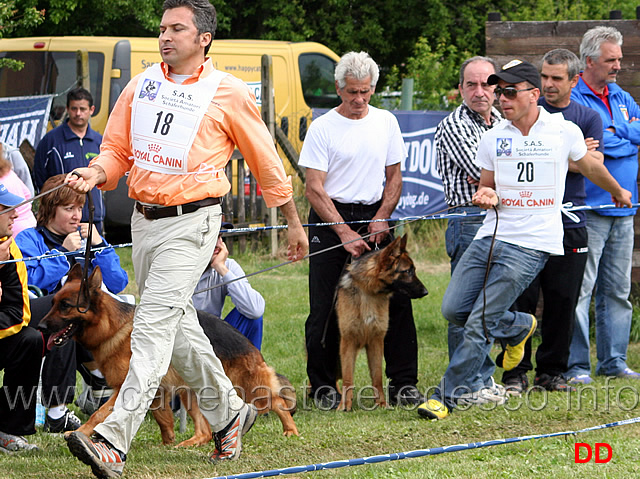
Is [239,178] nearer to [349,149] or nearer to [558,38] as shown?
[558,38]

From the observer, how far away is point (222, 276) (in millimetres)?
5695

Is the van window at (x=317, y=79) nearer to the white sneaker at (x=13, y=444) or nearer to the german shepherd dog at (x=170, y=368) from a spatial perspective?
the german shepherd dog at (x=170, y=368)

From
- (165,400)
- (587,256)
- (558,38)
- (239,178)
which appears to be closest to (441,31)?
(239,178)

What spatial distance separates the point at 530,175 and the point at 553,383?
62.5 inches

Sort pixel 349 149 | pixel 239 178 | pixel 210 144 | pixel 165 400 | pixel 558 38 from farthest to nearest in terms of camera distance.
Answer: pixel 239 178 < pixel 558 38 < pixel 349 149 < pixel 165 400 < pixel 210 144

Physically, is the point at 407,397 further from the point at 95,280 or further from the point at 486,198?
the point at 95,280

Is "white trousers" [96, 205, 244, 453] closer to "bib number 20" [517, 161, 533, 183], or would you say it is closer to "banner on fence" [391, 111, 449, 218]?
"bib number 20" [517, 161, 533, 183]

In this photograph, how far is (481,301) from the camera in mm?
5555

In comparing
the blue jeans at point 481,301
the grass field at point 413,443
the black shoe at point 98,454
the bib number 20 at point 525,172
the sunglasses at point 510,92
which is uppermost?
the sunglasses at point 510,92

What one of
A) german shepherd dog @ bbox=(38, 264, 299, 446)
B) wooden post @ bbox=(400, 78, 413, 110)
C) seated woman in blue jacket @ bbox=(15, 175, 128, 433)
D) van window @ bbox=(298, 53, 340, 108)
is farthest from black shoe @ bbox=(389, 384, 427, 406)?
van window @ bbox=(298, 53, 340, 108)

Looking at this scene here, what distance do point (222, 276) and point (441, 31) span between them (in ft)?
53.5

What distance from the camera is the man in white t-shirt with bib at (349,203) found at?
19.9 feet


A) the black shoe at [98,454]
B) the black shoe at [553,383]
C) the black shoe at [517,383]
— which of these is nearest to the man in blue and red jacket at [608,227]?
the black shoe at [553,383]

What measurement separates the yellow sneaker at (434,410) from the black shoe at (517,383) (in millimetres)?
899
